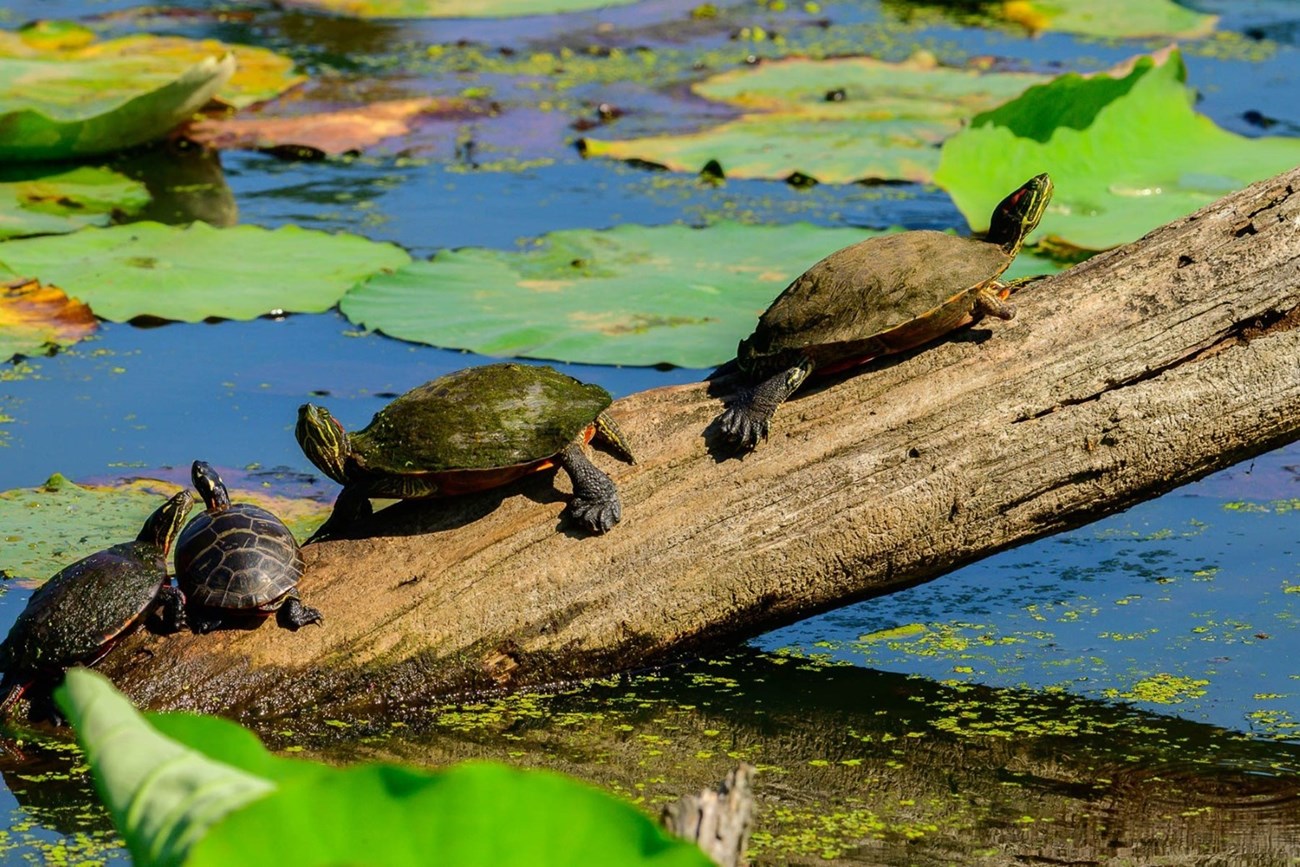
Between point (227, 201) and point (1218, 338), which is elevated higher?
point (1218, 338)

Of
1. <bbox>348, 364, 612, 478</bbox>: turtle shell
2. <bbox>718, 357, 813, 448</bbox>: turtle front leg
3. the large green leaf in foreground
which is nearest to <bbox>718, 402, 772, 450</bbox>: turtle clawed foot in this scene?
<bbox>718, 357, 813, 448</bbox>: turtle front leg

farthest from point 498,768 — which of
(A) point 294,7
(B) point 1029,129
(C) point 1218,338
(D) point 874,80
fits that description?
(A) point 294,7

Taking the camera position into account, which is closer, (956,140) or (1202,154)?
(956,140)

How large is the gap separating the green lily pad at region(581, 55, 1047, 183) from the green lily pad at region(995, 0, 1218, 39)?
200 cm

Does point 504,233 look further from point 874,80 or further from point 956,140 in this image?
point 874,80

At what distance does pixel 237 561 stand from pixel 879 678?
1.67 meters

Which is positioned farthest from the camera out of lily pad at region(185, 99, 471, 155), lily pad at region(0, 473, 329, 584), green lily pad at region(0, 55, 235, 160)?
lily pad at region(185, 99, 471, 155)

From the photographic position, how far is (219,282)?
631 centimetres

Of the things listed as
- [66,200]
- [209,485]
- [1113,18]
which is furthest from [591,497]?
[1113,18]

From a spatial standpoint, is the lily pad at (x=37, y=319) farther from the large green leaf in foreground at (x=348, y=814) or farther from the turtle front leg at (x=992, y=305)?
the large green leaf in foreground at (x=348, y=814)

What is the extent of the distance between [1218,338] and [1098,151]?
11.4 ft

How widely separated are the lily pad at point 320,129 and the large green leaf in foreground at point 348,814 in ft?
23.3

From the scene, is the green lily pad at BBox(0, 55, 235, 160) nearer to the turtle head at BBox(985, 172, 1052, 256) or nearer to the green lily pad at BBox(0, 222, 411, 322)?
the green lily pad at BBox(0, 222, 411, 322)

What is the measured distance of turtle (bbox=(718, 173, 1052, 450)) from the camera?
3658mm
